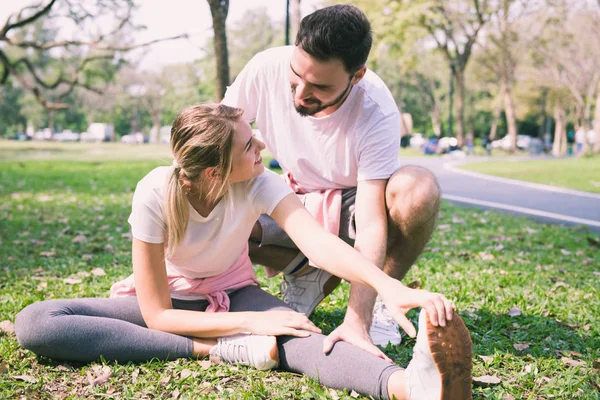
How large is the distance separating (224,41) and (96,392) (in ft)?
22.1

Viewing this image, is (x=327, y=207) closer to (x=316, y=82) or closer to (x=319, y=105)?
(x=319, y=105)

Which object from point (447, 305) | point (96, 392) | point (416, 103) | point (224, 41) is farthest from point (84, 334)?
point (416, 103)

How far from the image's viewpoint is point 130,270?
191 inches

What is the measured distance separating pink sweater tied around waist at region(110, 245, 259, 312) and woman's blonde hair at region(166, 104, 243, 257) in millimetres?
286

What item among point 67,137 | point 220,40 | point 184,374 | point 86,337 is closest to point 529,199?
point 220,40

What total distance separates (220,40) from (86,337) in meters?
6.37

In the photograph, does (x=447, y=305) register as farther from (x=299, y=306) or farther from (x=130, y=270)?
(x=130, y=270)

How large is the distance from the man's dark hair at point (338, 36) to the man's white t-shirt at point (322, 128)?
0.29 m

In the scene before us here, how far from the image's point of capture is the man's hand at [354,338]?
258 cm

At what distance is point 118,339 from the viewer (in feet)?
9.32

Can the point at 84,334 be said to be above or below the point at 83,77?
below

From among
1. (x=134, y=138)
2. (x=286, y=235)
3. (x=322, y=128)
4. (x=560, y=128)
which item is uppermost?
(x=322, y=128)

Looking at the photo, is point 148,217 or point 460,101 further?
point 460,101

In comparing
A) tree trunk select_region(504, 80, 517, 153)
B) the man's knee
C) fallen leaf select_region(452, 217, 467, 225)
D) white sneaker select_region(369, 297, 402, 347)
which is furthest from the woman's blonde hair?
tree trunk select_region(504, 80, 517, 153)
